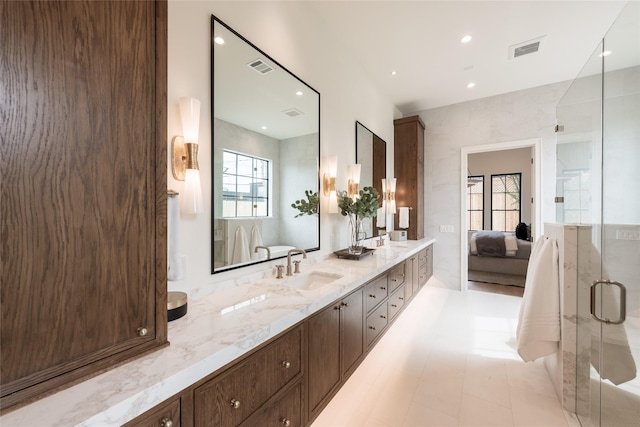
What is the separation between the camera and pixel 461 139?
15.3 feet

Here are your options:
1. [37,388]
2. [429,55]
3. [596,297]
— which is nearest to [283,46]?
[429,55]

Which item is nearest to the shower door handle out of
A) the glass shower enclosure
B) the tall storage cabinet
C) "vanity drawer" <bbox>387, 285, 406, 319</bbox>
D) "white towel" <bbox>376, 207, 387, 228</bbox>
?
the glass shower enclosure

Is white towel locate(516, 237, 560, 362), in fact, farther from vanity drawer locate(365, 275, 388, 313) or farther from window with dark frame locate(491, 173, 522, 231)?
window with dark frame locate(491, 173, 522, 231)

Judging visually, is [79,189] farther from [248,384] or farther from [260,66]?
[260,66]

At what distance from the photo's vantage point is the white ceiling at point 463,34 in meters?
2.53

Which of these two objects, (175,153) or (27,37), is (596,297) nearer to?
(175,153)

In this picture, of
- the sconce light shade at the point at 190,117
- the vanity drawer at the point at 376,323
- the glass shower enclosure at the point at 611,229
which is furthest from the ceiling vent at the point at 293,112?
the glass shower enclosure at the point at 611,229

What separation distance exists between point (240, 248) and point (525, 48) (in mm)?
3944

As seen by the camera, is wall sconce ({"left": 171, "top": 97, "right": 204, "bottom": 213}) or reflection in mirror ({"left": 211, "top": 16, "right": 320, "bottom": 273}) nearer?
wall sconce ({"left": 171, "top": 97, "right": 204, "bottom": 213})

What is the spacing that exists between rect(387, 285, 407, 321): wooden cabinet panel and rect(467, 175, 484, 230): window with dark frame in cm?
626

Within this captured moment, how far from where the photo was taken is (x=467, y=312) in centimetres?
358

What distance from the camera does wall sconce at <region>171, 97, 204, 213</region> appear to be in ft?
4.54

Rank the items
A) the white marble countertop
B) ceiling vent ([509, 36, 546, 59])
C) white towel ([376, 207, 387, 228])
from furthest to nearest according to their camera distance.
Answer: white towel ([376, 207, 387, 228]) → ceiling vent ([509, 36, 546, 59]) → the white marble countertop

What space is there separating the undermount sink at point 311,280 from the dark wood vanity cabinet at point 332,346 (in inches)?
9.8
